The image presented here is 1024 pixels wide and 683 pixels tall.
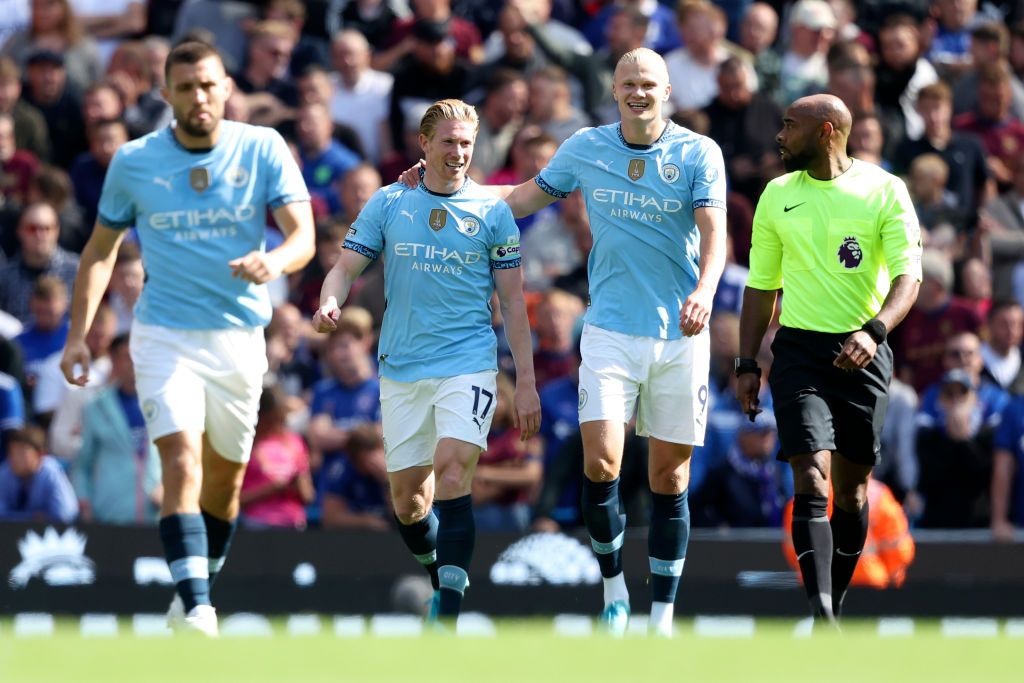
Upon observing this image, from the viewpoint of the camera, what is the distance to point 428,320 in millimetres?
9523

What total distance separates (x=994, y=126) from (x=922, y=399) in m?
3.62

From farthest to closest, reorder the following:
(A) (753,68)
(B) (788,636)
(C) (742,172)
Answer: (A) (753,68) < (C) (742,172) < (B) (788,636)

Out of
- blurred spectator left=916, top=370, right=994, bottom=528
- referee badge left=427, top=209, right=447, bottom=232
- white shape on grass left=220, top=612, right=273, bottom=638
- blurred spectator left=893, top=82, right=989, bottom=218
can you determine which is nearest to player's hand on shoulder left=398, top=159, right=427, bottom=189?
referee badge left=427, top=209, right=447, bottom=232

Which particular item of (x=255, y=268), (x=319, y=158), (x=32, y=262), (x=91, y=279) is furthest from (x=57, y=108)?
(x=255, y=268)

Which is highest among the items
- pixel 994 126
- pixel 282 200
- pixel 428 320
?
pixel 994 126

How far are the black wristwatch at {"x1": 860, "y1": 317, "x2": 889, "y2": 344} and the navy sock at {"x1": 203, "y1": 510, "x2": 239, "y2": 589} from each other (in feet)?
12.2

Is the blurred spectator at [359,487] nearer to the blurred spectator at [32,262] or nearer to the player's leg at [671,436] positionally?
the blurred spectator at [32,262]

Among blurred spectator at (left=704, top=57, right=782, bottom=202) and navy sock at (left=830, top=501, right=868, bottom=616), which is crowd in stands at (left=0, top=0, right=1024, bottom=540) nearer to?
blurred spectator at (left=704, top=57, right=782, bottom=202)

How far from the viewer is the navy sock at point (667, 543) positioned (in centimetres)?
965

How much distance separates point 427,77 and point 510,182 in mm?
1898

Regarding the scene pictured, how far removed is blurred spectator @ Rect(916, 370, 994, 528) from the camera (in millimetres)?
13992

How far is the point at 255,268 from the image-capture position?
9227 mm

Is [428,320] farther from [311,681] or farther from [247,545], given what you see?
[247,545]

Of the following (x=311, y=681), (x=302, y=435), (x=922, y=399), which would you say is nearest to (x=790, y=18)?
(x=922, y=399)
